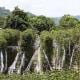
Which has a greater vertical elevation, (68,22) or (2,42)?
(68,22)

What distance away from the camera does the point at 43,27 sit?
2959cm

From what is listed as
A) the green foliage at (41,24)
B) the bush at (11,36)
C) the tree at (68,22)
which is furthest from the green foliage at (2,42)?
the tree at (68,22)

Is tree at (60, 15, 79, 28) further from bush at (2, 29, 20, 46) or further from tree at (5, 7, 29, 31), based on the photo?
bush at (2, 29, 20, 46)

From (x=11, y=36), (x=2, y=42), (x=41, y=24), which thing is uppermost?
(x=41, y=24)

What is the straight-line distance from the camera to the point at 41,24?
29.5 metres

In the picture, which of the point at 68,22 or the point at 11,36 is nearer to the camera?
the point at 11,36

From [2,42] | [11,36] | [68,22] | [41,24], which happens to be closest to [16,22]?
[41,24]

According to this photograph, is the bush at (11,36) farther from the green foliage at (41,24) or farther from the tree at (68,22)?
the tree at (68,22)

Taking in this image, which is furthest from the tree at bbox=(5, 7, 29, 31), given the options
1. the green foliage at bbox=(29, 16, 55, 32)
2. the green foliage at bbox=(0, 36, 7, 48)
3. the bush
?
the green foliage at bbox=(0, 36, 7, 48)

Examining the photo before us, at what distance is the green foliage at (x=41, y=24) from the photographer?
29422mm

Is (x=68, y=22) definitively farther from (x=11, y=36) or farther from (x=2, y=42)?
(x=2, y=42)

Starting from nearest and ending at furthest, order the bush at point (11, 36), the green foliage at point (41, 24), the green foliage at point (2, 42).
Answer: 1. the green foliage at point (2, 42)
2. the bush at point (11, 36)
3. the green foliage at point (41, 24)

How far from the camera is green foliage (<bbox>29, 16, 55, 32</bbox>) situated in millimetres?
29422

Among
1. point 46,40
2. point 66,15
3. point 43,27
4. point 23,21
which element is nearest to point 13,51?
point 46,40
